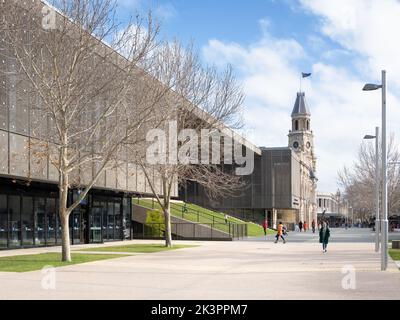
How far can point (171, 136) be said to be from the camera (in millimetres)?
31312

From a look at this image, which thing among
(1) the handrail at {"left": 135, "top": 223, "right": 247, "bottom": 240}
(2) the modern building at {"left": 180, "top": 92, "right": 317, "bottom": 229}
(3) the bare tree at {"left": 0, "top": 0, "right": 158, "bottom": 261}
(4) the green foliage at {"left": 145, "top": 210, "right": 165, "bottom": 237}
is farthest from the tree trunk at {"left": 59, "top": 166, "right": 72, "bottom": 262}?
(2) the modern building at {"left": 180, "top": 92, "right": 317, "bottom": 229}

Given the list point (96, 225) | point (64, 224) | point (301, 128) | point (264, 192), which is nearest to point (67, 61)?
point (64, 224)

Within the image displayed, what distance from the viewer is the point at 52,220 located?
112ft

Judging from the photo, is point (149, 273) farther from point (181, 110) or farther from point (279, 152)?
point (279, 152)

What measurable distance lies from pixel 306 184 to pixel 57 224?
76.3 m

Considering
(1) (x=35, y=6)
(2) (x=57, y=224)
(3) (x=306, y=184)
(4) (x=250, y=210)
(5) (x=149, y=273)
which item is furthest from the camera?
(3) (x=306, y=184)

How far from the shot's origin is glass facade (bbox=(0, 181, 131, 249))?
30.0 metres

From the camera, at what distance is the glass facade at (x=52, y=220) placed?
30047 millimetres

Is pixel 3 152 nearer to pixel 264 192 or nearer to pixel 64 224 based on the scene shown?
pixel 64 224

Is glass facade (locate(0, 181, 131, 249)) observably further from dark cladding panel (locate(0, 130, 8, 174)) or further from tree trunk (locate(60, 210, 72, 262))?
tree trunk (locate(60, 210, 72, 262))

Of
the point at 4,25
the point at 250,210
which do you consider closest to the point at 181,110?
the point at 4,25

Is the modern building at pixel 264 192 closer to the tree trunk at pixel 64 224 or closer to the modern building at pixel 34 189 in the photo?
the modern building at pixel 34 189
